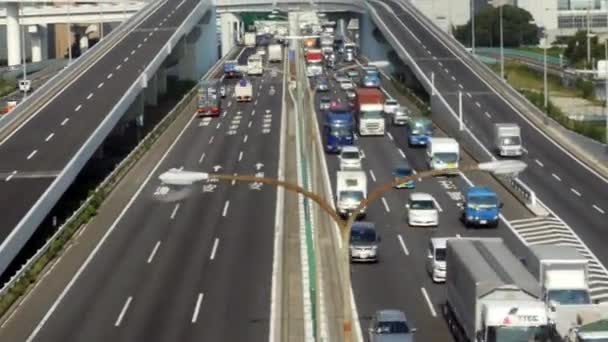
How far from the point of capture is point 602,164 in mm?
64875

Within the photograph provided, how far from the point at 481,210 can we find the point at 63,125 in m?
25.5

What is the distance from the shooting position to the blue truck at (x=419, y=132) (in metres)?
70.6

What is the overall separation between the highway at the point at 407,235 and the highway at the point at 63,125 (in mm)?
12832

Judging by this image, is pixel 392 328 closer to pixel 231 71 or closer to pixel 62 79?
pixel 62 79

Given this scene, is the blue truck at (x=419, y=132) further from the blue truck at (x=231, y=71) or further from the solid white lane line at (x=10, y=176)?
the blue truck at (x=231, y=71)

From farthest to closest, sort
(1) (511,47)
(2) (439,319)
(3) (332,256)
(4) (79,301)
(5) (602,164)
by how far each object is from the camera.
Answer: (1) (511,47), (5) (602,164), (3) (332,256), (4) (79,301), (2) (439,319)

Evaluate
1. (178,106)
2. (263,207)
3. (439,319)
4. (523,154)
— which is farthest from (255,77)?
(439,319)

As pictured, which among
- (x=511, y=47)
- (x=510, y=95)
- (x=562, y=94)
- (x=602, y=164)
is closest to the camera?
(x=602, y=164)

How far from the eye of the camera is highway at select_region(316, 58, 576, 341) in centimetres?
3741

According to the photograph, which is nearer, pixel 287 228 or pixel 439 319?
pixel 439 319

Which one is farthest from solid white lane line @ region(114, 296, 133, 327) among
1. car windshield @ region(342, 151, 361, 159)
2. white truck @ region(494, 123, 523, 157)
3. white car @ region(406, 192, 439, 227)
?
white truck @ region(494, 123, 523, 157)

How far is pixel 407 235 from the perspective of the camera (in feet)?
160

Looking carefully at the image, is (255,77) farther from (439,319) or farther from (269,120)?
(439,319)

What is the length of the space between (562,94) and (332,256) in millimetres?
68072
